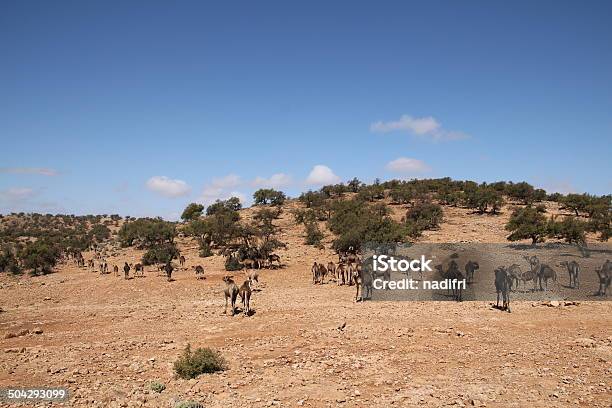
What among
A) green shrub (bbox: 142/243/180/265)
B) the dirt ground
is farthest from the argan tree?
green shrub (bbox: 142/243/180/265)

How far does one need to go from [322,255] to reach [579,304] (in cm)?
2267

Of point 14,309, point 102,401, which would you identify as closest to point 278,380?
point 102,401

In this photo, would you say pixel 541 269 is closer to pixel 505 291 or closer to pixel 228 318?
pixel 505 291

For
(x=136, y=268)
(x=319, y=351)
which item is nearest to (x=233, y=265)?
(x=136, y=268)

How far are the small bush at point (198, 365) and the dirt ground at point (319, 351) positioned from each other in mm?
249

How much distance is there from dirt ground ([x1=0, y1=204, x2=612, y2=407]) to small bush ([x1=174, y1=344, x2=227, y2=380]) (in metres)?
0.25

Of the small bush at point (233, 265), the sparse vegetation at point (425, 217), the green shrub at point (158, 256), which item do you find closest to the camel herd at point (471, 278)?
the small bush at point (233, 265)

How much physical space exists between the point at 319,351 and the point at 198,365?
3510 mm

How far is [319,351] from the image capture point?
13.1m

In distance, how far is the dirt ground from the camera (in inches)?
399

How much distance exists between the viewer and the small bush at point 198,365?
1150 cm

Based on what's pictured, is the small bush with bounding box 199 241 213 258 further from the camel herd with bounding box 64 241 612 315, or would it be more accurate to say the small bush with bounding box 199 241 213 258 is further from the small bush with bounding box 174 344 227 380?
the small bush with bounding box 174 344 227 380

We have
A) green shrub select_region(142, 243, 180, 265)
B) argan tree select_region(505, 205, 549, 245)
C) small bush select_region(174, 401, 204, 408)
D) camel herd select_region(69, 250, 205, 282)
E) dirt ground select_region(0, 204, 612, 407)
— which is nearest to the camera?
small bush select_region(174, 401, 204, 408)

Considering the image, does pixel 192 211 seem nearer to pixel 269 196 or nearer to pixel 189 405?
pixel 269 196
